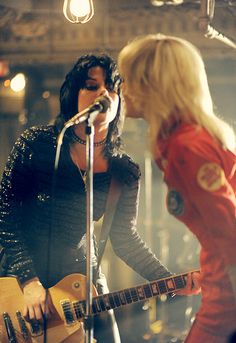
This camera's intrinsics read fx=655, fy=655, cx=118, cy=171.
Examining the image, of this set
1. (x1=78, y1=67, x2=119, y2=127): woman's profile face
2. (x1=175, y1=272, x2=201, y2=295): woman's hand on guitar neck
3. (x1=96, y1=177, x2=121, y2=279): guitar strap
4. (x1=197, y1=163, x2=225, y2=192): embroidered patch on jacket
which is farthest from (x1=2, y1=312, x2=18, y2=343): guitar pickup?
(x1=197, y1=163, x2=225, y2=192): embroidered patch on jacket

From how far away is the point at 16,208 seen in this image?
356cm

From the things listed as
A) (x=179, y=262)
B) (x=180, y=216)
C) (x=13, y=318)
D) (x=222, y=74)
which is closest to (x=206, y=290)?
(x=180, y=216)

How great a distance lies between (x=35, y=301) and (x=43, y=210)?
0.48 m

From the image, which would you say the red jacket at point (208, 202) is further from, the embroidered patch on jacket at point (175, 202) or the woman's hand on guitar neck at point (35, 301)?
the woman's hand on guitar neck at point (35, 301)

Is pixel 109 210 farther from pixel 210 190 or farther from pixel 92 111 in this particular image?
pixel 210 190

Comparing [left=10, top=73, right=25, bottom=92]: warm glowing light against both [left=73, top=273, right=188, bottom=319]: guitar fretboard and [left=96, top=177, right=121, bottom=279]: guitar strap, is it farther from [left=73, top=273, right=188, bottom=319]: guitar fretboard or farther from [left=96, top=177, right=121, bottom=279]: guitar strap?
[left=73, top=273, right=188, bottom=319]: guitar fretboard

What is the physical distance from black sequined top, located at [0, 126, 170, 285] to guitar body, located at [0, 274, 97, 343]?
65 millimetres

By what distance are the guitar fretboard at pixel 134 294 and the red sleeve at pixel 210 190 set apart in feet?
2.91

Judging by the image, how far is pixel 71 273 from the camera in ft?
11.6

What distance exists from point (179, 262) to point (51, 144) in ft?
14.4

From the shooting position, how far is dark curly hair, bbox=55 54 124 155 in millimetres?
3645

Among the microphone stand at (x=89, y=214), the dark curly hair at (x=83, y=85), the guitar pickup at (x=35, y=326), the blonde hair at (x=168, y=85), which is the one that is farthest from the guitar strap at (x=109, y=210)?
the blonde hair at (x=168, y=85)

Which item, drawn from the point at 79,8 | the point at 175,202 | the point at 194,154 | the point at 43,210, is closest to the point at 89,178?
the point at 175,202

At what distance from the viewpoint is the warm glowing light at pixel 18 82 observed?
26.5 ft
